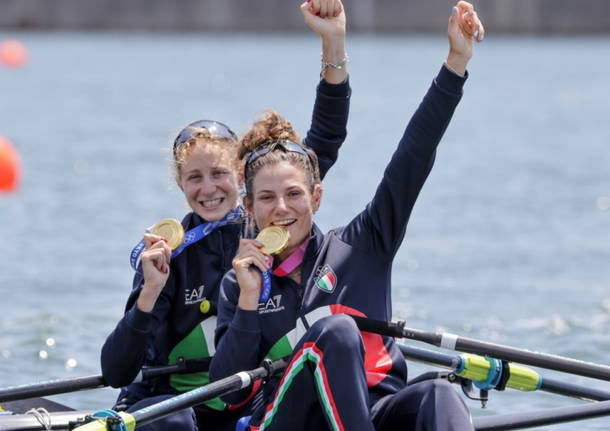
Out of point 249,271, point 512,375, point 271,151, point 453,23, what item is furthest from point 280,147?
point 512,375

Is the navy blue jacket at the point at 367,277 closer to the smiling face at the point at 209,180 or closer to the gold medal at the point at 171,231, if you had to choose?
the gold medal at the point at 171,231

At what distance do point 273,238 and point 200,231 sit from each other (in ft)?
2.01

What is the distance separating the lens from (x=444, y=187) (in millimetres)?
14688

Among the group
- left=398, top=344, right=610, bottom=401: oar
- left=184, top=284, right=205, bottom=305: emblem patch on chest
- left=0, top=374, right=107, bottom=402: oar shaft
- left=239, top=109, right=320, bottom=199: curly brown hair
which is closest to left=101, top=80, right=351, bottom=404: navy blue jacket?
left=184, top=284, right=205, bottom=305: emblem patch on chest

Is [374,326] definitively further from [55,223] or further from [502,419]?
[55,223]

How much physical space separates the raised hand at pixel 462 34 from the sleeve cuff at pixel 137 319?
4.13ft

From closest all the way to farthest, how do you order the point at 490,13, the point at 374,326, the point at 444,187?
1. the point at 374,326
2. the point at 444,187
3. the point at 490,13

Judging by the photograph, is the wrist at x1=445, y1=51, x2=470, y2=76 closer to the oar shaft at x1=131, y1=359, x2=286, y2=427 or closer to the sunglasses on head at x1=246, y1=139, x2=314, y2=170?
the sunglasses on head at x1=246, y1=139, x2=314, y2=170

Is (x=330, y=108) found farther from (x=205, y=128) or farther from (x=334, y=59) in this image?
(x=205, y=128)

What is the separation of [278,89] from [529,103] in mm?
5293

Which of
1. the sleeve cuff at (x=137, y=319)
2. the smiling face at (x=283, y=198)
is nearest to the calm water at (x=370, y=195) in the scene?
the sleeve cuff at (x=137, y=319)

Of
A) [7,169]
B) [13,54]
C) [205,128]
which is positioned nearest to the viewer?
[205,128]

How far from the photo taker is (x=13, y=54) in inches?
1372

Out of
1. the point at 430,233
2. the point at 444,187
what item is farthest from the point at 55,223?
the point at 444,187
